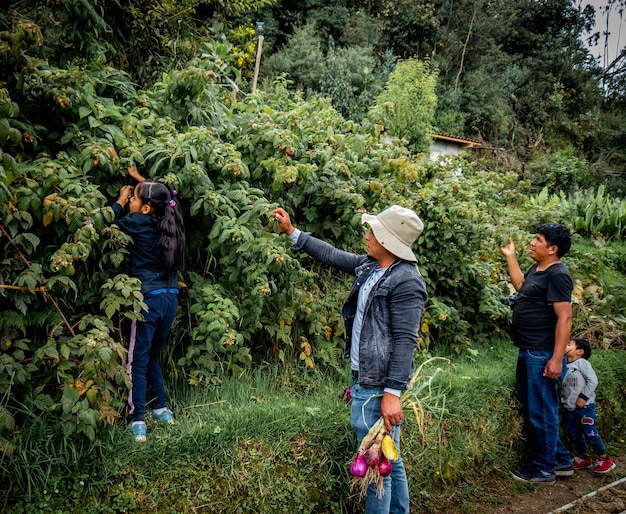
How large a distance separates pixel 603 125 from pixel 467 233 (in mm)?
22635

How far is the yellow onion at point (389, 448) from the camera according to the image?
3.32 meters

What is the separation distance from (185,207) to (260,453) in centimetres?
Result: 192

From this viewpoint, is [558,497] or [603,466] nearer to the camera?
[558,497]

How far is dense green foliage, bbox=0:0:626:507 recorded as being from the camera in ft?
11.3

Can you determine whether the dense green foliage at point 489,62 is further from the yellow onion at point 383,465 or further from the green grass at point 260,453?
the yellow onion at point 383,465

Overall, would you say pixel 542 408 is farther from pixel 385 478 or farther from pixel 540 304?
pixel 385 478

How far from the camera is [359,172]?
16.9ft

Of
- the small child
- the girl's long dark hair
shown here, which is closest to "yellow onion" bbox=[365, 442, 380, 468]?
the girl's long dark hair

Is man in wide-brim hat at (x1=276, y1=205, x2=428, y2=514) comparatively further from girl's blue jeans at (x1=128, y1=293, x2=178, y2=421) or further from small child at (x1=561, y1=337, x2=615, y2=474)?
small child at (x1=561, y1=337, x2=615, y2=474)

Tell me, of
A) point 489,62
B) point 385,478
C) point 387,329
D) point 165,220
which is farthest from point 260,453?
point 489,62

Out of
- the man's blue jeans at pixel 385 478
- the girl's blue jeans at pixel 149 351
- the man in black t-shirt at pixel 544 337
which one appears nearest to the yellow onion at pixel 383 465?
the man's blue jeans at pixel 385 478

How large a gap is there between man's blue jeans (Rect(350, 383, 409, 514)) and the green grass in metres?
0.62

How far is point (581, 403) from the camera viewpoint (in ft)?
17.8

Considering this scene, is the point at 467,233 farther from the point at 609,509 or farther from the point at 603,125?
the point at 603,125
